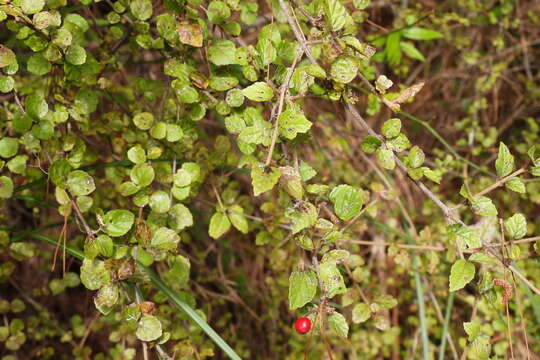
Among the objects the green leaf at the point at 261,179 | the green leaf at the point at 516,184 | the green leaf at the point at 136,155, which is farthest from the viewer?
the green leaf at the point at 136,155

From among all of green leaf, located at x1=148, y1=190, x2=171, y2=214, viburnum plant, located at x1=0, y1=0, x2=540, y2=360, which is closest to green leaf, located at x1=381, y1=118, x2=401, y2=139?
viburnum plant, located at x1=0, y1=0, x2=540, y2=360

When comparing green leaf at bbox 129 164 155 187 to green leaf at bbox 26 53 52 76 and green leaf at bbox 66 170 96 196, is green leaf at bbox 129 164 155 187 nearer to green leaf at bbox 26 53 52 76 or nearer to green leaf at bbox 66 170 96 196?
green leaf at bbox 66 170 96 196

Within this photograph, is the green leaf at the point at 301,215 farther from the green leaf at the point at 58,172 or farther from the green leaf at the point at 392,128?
the green leaf at the point at 58,172

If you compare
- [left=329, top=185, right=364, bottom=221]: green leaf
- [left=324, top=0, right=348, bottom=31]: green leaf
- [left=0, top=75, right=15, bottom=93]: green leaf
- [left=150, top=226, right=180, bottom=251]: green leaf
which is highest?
[left=324, top=0, right=348, bottom=31]: green leaf

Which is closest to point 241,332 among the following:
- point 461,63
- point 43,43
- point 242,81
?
point 242,81

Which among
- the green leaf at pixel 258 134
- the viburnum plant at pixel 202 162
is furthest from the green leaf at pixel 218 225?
the green leaf at pixel 258 134

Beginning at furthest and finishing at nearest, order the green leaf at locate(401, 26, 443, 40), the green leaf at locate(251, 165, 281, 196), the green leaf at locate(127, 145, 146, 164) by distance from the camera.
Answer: the green leaf at locate(401, 26, 443, 40) < the green leaf at locate(127, 145, 146, 164) < the green leaf at locate(251, 165, 281, 196)
